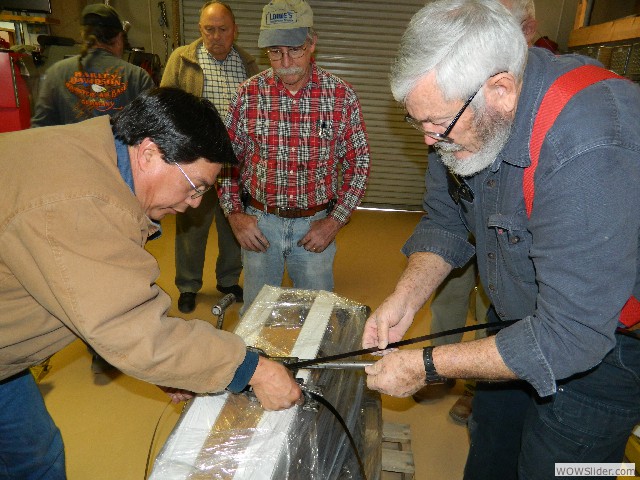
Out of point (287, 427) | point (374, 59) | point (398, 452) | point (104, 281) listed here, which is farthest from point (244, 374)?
point (374, 59)

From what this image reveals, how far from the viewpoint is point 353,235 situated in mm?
5289

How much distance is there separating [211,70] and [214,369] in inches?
104

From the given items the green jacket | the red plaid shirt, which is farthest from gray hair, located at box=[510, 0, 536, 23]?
the green jacket

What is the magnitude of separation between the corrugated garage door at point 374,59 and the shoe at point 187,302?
302cm

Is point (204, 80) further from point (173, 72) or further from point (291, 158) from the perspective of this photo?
point (291, 158)

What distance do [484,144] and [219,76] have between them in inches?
103

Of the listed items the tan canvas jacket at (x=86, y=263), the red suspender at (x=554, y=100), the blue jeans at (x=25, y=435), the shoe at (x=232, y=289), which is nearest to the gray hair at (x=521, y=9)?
the red suspender at (x=554, y=100)

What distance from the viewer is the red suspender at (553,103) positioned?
102 centimetres

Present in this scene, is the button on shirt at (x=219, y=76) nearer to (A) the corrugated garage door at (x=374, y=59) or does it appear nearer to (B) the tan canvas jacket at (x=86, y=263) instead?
(A) the corrugated garage door at (x=374, y=59)

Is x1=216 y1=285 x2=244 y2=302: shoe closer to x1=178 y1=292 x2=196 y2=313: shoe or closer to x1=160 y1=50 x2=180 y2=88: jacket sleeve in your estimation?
x1=178 y1=292 x2=196 y2=313: shoe

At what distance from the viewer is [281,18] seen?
2301mm

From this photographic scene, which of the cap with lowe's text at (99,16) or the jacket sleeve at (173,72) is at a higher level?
the cap with lowe's text at (99,16)

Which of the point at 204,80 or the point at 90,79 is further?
the point at 204,80

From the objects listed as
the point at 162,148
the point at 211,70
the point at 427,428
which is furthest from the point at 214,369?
the point at 211,70
